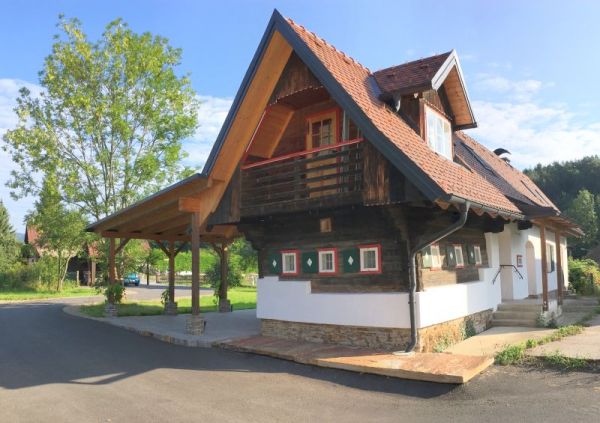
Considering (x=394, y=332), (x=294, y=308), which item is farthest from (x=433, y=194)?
(x=294, y=308)

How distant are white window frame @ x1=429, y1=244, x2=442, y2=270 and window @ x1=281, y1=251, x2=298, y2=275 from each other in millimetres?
3045

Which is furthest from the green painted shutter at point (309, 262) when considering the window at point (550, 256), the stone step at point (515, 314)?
the window at point (550, 256)

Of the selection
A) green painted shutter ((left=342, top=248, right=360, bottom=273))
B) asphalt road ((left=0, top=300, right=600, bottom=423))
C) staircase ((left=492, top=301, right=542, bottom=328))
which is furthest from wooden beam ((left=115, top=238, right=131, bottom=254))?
staircase ((left=492, top=301, right=542, bottom=328))

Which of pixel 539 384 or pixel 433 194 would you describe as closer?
pixel 539 384

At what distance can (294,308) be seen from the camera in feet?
37.0

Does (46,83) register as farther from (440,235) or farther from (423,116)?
(440,235)

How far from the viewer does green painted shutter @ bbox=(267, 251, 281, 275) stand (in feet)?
38.8

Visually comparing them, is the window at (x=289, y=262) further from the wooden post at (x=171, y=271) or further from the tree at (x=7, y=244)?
the tree at (x=7, y=244)

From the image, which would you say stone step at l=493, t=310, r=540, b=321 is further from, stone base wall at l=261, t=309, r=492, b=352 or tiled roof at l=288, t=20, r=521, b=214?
tiled roof at l=288, t=20, r=521, b=214

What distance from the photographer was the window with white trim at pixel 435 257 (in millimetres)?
10289

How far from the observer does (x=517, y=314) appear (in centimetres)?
1252

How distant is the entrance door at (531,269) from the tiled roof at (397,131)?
538 cm

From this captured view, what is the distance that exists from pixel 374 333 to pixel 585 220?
5093 centimetres

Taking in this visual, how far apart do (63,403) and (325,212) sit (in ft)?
19.6
